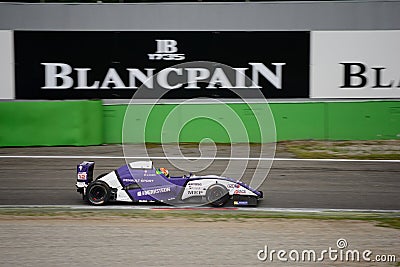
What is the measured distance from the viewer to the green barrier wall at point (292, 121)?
20.4 metres

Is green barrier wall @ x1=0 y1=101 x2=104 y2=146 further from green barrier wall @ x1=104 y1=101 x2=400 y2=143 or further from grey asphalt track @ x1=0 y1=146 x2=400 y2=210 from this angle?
green barrier wall @ x1=104 y1=101 x2=400 y2=143

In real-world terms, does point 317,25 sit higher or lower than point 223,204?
higher

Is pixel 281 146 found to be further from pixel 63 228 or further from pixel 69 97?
pixel 63 228

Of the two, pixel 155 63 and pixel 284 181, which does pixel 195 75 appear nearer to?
pixel 155 63

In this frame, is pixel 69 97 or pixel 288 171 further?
pixel 69 97

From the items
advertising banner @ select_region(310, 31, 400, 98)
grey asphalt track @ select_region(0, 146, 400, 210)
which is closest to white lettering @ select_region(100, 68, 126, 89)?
grey asphalt track @ select_region(0, 146, 400, 210)

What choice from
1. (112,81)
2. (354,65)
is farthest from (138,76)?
(354,65)

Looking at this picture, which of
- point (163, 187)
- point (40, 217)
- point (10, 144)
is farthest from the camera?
point (10, 144)

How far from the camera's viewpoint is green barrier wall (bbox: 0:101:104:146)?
1958 cm

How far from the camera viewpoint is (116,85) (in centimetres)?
2127

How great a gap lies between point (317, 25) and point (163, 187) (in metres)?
10.7

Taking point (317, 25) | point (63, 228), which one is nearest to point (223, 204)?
point (63, 228)

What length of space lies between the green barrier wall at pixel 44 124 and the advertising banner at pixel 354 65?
714 cm

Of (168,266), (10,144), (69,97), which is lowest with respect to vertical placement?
(168,266)
